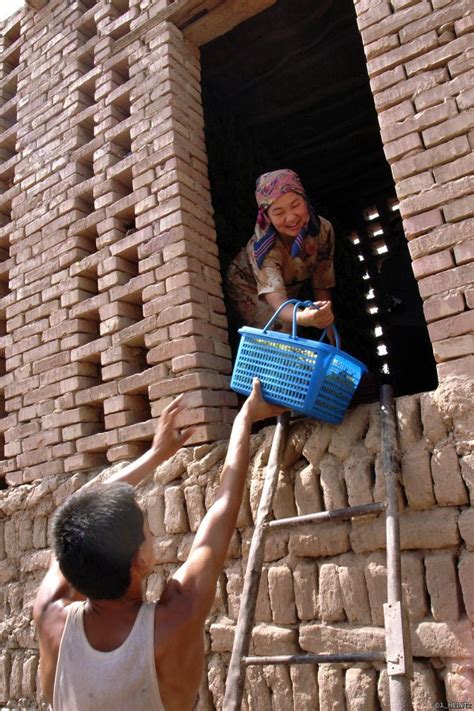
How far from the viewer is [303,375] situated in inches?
96.1

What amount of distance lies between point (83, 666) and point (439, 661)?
1.34 meters

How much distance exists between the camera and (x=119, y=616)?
1644mm

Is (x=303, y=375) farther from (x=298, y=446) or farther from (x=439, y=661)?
(x=439, y=661)

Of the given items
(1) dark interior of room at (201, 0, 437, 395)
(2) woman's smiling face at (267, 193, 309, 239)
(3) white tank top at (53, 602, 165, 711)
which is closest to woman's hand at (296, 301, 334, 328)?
(2) woman's smiling face at (267, 193, 309, 239)

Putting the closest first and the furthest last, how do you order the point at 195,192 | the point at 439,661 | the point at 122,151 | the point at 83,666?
the point at 83,666, the point at 439,661, the point at 195,192, the point at 122,151

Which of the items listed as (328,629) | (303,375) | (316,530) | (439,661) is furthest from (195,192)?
(439,661)

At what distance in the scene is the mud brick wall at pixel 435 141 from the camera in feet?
7.89

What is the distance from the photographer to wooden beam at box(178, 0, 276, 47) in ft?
12.1

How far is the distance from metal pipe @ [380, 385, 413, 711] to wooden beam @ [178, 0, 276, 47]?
268 centimetres

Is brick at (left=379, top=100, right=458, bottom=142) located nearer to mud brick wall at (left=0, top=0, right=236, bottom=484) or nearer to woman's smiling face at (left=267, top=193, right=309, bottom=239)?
woman's smiling face at (left=267, top=193, right=309, bottom=239)

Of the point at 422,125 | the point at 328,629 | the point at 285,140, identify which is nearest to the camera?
the point at 328,629

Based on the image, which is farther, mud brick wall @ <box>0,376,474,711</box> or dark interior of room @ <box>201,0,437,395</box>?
dark interior of room @ <box>201,0,437,395</box>

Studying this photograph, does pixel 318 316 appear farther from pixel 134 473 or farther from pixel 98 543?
pixel 98 543

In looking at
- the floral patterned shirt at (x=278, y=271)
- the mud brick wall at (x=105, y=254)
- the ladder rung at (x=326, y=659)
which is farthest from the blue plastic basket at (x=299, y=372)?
the ladder rung at (x=326, y=659)
